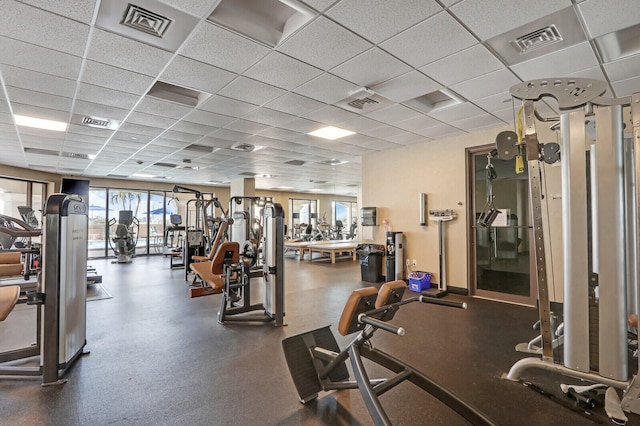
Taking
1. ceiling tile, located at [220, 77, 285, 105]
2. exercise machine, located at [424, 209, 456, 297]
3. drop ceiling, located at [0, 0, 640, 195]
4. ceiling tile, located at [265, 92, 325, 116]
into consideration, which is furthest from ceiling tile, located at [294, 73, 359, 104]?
exercise machine, located at [424, 209, 456, 297]

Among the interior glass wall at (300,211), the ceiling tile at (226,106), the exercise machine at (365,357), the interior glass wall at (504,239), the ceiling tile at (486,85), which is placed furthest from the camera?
the interior glass wall at (300,211)

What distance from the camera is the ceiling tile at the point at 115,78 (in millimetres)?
3260

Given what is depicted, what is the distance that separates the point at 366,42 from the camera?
279 centimetres

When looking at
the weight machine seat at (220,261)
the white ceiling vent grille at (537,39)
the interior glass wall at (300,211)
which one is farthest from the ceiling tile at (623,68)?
the interior glass wall at (300,211)

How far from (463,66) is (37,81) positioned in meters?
4.54

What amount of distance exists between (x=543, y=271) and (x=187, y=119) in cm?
484

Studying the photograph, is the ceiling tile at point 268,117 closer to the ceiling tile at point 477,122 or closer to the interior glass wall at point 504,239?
the ceiling tile at point 477,122

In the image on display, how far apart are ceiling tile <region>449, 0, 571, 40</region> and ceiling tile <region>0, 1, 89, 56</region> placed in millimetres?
2940

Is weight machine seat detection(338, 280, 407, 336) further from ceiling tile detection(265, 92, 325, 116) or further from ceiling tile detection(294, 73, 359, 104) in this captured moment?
ceiling tile detection(265, 92, 325, 116)

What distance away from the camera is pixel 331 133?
18.7 feet

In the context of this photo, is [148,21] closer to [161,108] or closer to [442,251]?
[161,108]

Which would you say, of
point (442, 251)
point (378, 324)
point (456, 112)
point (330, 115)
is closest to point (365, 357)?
point (378, 324)

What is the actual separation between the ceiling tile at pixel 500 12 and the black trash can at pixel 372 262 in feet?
15.5

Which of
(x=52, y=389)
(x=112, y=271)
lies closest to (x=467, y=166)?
(x=52, y=389)
